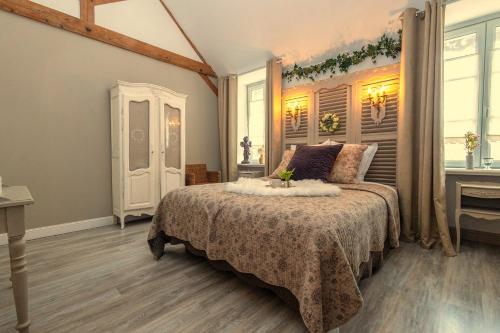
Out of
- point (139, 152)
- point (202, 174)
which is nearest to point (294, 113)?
point (202, 174)

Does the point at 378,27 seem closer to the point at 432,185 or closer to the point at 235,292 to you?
the point at 432,185

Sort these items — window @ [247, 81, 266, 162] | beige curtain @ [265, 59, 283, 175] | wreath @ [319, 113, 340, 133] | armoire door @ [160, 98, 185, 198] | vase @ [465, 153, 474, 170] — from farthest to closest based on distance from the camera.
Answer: window @ [247, 81, 266, 162], beige curtain @ [265, 59, 283, 175], armoire door @ [160, 98, 185, 198], wreath @ [319, 113, 340, 133], vase @ [465, 153, 474, 170]

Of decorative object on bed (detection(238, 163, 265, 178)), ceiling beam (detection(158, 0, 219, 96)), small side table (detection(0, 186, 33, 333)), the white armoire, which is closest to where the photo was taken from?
small side table (detection(0, 186, 33, 333))

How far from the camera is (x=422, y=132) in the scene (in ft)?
8.20

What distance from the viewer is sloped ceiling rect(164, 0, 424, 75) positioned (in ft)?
9.38

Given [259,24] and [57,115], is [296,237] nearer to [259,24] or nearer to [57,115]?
[57,115]

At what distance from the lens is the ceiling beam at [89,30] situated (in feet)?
8.79

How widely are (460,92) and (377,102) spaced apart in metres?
0.84

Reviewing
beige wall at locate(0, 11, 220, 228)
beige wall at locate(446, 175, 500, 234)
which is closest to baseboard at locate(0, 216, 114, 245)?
beige wall at locate(0, 11, 220, 228)

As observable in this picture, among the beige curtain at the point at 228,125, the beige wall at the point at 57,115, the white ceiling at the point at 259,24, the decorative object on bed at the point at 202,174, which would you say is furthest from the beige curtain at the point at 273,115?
the beige wall at the point at 57,115

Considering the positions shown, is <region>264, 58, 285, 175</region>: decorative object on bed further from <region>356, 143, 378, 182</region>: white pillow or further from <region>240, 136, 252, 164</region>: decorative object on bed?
<region>356, 143, 378, 182</region>: white pillow

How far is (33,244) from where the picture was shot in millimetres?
2570

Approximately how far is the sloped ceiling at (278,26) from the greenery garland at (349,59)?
107 mm

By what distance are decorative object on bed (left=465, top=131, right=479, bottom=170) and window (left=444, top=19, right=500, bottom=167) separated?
160mm
